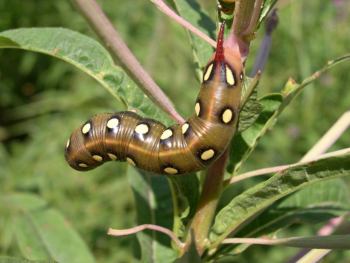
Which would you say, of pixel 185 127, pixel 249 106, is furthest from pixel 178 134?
pixel 249 106

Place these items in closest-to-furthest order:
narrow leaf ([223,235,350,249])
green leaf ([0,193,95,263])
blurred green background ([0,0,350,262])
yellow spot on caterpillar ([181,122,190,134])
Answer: narrow leaf ([223,235,350,249]) → yellow spot on caterpillar ([181,122,190,134]) → green leaf ([0,193,95,263]) → blurred green background ([0,0,350,262])

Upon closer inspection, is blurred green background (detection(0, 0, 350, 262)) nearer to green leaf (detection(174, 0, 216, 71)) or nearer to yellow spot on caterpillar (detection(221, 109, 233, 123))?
green leaf (detection(174, 0, 216, 71))

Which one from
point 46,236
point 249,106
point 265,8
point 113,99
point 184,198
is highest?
point 265,8

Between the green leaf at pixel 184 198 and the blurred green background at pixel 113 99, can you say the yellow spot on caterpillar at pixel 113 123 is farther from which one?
the blurred green background at pixel 113 99

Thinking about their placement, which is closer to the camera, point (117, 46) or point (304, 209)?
point (117, 46)

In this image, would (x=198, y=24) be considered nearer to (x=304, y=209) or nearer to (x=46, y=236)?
(x=304, y=209)

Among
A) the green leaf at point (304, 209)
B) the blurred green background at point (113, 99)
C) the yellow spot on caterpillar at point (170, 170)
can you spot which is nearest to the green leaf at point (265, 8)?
the yellow spot on caterpillar at point (170, 170)

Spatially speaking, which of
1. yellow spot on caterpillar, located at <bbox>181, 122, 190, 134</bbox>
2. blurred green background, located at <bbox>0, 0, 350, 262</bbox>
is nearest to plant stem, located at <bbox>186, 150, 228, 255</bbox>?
yellow spot on caterpillar, located at <bbox>181, 122, 190, 134</bbox>
